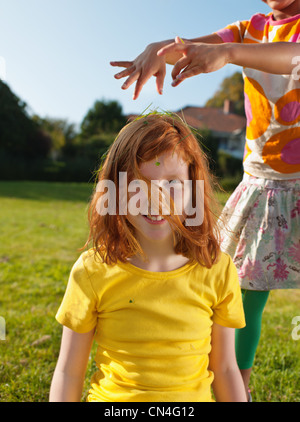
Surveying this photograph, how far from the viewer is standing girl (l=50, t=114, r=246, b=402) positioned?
1338 millimetres

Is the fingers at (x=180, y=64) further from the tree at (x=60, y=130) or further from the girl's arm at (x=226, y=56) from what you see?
the tree at (x=60, y=130)

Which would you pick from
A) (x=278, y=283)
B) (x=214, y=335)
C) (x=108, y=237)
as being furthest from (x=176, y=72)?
(x=278, y=283)

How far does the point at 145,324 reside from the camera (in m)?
1.34

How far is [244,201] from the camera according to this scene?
195 centimetres

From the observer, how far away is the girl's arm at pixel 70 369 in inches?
53.7

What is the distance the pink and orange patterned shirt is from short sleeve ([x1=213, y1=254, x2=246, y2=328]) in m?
0.65

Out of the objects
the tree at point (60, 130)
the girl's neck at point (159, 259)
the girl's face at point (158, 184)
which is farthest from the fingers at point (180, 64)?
the tree at point (60, 130)

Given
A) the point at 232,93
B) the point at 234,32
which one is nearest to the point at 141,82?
the point at 234,32

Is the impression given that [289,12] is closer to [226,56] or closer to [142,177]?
[226,56]

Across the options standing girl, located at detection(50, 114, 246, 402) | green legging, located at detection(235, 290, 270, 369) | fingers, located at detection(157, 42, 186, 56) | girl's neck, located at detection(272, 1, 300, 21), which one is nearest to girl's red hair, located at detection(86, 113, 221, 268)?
standing girl, located at detection(50, 114, 246, 402)

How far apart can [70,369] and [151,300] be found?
35 centimetres

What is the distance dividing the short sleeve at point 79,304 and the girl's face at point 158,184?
0.25m

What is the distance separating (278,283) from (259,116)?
2.49 feet
